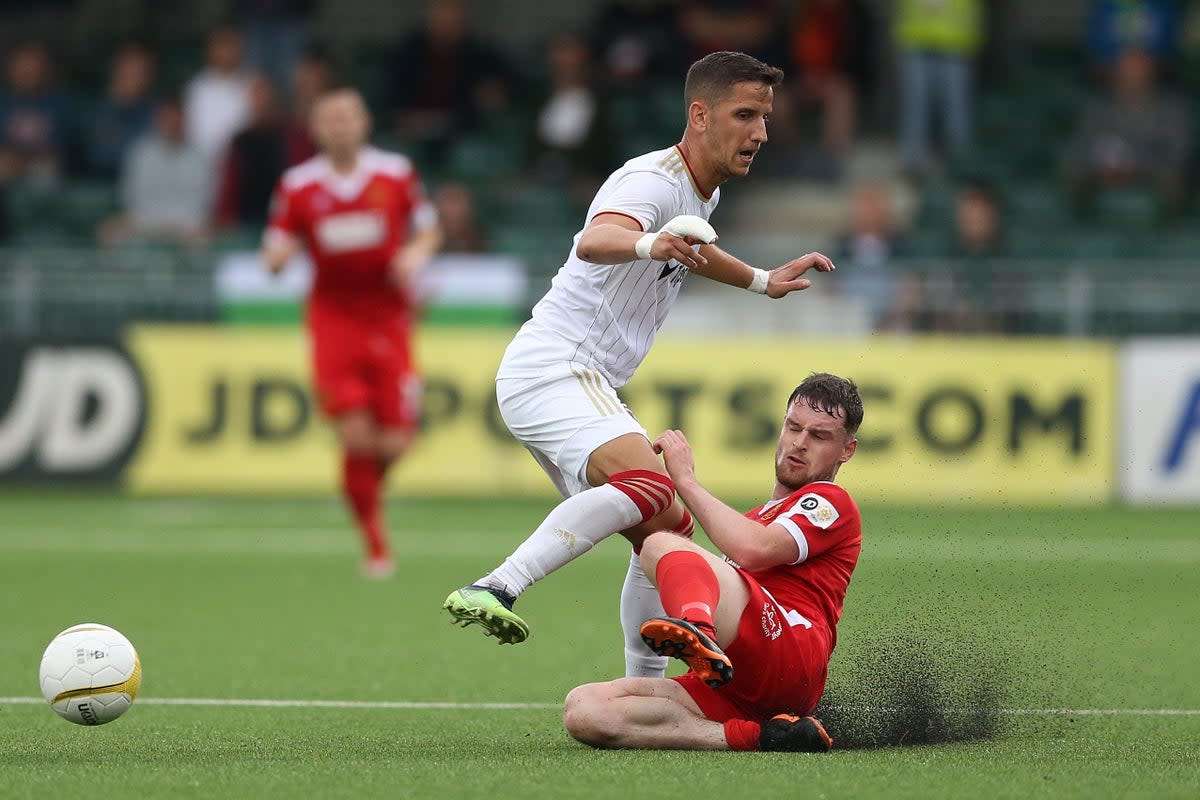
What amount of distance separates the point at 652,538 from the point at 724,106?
1.40 meters

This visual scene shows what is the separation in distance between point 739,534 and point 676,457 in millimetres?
313

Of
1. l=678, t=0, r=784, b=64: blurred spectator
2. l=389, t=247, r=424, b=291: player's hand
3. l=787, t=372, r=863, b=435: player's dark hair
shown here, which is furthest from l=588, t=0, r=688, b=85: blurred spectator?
l=787, t=372, r=863, b=435: player's dark hair

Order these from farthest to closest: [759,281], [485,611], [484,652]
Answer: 1. [484,652]
2. [759,281]
3. [485,611]

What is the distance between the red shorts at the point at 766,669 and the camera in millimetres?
5465

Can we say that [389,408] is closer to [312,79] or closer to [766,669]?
[766,669]

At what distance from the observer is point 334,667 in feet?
24.6

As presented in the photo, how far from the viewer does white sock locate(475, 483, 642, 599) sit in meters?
5.92

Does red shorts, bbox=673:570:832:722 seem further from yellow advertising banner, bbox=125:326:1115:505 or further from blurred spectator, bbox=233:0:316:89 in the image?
blurred spectator, bbox=233:0:316:89

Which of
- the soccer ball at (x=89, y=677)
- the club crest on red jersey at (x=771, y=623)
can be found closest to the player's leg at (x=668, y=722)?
the club crest on red jersey at (x=771, y=623)

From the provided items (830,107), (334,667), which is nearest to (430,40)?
(830,107)

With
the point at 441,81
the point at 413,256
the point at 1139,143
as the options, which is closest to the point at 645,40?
the point at 441,81

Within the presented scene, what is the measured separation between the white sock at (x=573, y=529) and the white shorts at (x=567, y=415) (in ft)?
0.68

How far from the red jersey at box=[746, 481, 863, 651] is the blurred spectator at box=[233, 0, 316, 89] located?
13.3m

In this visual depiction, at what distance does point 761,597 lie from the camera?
5.55m
